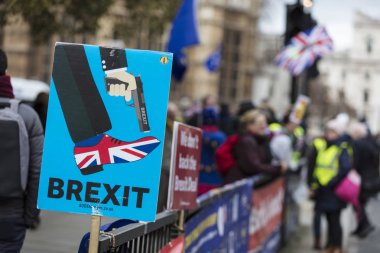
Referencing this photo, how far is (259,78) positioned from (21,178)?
59.2 m

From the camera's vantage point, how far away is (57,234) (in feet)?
35.2

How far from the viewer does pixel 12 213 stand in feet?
16.9

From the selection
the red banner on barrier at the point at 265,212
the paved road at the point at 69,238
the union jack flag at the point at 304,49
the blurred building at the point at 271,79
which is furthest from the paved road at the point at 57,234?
the blurred building at the point at 271,79

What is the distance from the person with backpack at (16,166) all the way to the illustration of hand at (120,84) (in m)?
0.91

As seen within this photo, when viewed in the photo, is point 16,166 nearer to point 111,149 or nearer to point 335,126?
point 111,149

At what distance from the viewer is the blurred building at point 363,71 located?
490ft

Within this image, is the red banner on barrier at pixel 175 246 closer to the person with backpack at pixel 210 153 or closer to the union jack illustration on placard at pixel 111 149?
the union jack illustration on placard at pixel 111 149

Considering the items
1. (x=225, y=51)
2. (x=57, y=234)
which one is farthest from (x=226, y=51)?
(x=57, y=234)

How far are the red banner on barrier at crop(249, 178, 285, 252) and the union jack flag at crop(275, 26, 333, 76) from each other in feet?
11.2

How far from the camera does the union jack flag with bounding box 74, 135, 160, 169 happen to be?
14.5ft

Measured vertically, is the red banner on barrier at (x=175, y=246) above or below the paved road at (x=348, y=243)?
above

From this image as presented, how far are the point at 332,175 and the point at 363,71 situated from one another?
472 feet

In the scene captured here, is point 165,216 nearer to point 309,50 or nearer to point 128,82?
point 128,82

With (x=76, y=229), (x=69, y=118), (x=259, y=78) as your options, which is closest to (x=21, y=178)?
(x=69, y=118)
